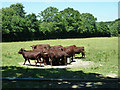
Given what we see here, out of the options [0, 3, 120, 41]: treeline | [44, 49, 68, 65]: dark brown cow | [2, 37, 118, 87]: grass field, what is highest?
[0, 3, 120, 41]: treeline

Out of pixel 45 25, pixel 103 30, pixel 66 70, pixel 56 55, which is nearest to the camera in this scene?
pixel 66 70

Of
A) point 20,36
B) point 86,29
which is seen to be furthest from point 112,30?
point 20,36

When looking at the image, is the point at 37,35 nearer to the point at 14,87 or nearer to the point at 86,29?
the point at 86,29

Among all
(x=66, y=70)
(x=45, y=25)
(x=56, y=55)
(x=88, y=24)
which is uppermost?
(x=88, y=24)

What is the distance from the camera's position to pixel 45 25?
77062mm

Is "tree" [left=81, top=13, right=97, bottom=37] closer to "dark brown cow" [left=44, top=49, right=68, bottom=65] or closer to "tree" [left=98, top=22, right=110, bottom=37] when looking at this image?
"tree" [left=98, top=22, right=110, bottom=37]

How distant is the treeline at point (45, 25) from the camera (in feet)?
192

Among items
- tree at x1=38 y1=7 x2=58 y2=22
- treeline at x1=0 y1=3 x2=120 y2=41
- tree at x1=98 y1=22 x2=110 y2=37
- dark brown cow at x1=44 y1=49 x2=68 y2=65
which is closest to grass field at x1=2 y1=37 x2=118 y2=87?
dark brown cow at x1=44 y1=49 x2=68 y2=65

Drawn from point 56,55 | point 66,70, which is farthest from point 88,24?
point 66,70

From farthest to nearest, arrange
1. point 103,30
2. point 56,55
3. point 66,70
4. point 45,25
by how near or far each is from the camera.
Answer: point 103,30
point 45,25
point 56,55
point 66,70

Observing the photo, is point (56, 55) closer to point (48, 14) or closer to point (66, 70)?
point (66, 70)

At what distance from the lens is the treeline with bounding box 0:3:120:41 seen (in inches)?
2309

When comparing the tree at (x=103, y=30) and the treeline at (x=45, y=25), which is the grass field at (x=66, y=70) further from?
the tree at (x=103, y=30)

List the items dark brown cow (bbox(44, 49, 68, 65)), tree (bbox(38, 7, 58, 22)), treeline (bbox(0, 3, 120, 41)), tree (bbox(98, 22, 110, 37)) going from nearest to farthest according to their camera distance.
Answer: dark brown cow (bbox(44, 49, 68, 65))
treeline (bbox(0, 3, 120, 41))
tree (bbox(38, 7, 58, 22))
tree (bbox(98, 22, 110, 37))
